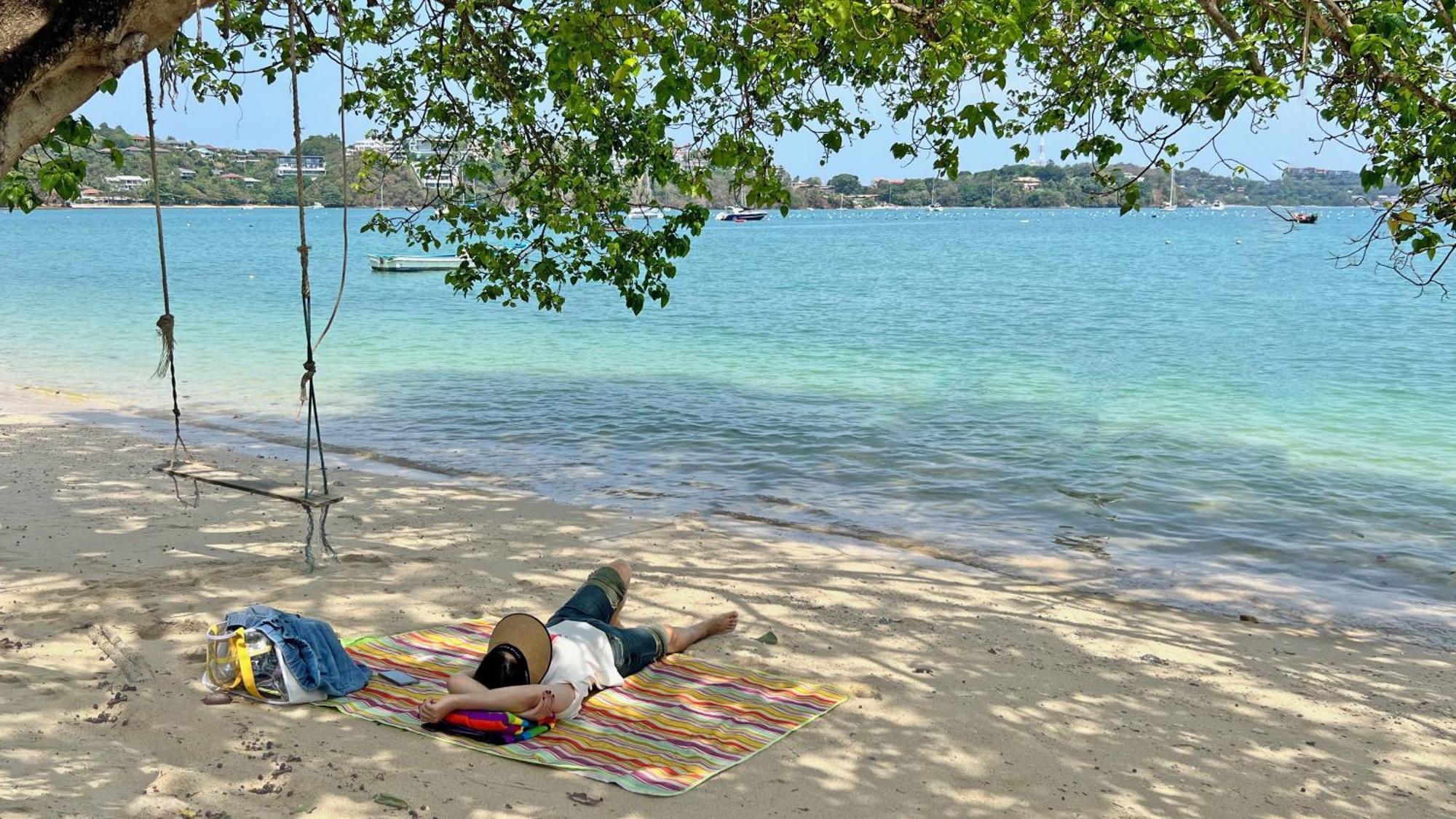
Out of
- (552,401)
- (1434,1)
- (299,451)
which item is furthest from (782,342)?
(1434,1)

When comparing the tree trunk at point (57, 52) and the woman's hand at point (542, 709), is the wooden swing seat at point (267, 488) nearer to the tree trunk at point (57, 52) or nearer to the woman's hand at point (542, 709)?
the woman's hand at point (542, 709)

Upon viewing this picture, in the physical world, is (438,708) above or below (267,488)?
below

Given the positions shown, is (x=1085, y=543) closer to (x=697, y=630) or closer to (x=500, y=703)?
(x=697, y=630)

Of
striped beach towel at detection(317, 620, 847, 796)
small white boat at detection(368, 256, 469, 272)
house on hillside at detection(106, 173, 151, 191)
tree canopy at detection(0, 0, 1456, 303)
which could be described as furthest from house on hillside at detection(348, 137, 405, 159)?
house on hillside at detection(106, 173, 151, 191)

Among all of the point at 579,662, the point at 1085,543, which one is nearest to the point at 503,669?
the point at 579,662

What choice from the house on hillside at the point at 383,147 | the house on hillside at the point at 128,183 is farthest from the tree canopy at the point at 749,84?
the house on hillside at the point at 128,183

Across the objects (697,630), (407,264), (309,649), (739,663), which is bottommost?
(739,663)

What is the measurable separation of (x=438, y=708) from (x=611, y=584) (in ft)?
4.93

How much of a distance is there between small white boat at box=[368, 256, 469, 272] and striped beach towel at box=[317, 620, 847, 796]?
40.4m

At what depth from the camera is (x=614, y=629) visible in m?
5.76

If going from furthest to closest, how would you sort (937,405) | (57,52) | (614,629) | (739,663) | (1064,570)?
(937,405)
(1064,570)
(739,663)
(614,629)
(57,52)

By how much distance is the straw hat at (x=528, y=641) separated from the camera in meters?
5.18

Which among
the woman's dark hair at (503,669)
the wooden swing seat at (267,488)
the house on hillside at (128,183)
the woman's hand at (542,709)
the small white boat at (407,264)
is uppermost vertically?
the house on hillside at (128,183)

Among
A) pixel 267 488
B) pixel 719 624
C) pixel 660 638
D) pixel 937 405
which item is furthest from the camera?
pixel 937 405
